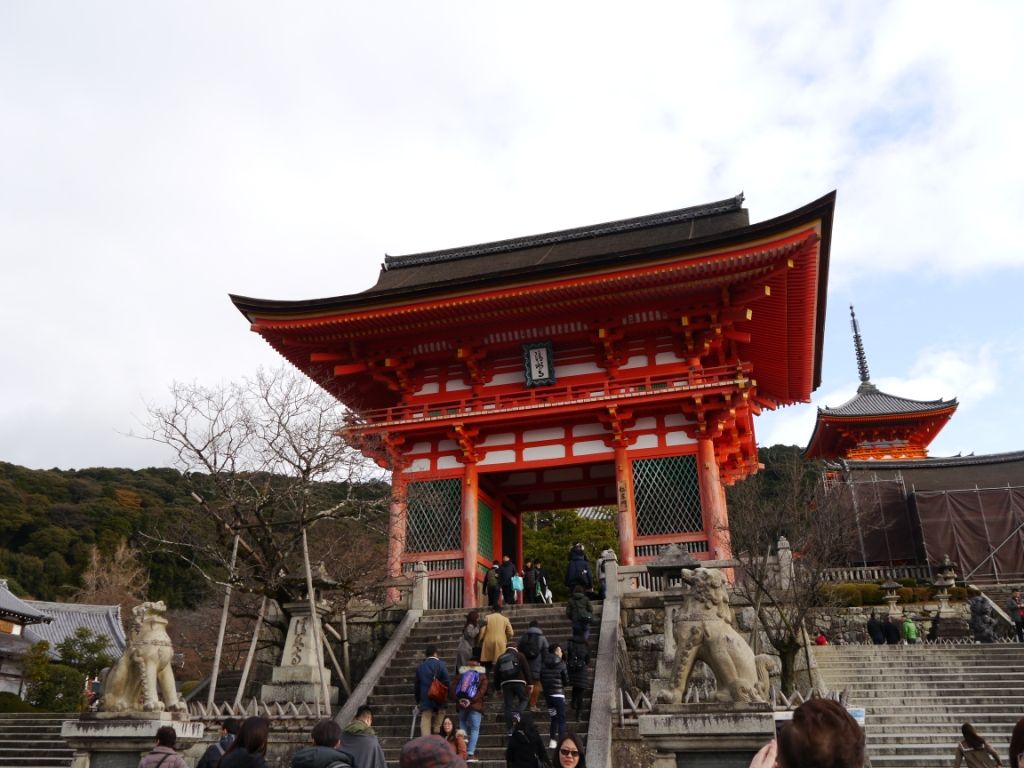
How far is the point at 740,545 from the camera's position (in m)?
17.6

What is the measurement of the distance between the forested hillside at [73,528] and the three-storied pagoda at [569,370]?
118ft

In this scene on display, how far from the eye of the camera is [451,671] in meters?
12.3

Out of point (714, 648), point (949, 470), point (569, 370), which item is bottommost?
point (714, 648)

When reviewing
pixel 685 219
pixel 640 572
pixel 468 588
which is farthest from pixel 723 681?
pixel 685 219

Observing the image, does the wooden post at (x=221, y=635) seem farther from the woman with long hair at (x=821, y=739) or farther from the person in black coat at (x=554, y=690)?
the woman with long hair at (x=821, y=739)

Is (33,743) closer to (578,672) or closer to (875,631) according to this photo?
(578,672)

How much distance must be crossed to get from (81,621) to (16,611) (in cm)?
855

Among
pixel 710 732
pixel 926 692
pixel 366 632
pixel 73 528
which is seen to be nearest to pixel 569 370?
pixel 366 632

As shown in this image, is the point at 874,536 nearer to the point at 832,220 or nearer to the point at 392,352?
the point at 832,220

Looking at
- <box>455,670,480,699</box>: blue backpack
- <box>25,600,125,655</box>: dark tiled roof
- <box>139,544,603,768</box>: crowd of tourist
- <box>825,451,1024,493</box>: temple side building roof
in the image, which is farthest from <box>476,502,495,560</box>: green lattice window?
<box>25,600,125,655</box>: dark tiled roof

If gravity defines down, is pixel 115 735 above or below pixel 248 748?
below

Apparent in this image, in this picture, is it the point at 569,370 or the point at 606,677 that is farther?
the point at 569,370

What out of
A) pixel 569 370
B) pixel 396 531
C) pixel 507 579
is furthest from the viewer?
pixel 569 370

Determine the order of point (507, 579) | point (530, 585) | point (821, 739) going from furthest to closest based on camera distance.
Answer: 1. point (530, 585)
2. point (507, 579)
3. point (821, 739)
